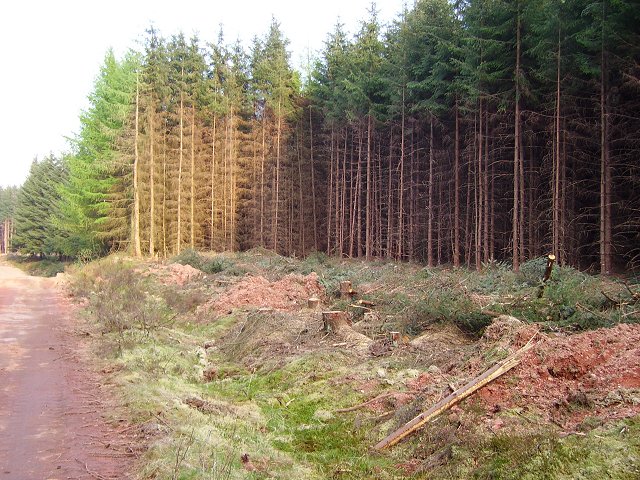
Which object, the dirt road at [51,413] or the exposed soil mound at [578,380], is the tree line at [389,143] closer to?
the exposed soil mound at [578,380]

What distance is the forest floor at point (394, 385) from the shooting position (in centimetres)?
482

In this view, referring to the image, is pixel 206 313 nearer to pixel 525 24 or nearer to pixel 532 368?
pixel 532 368

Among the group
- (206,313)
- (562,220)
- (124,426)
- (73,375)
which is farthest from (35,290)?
(562,220)

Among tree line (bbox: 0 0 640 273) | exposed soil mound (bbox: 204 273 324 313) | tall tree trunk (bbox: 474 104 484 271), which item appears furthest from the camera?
tall tree trunk (bbox: 474 104 484 271)

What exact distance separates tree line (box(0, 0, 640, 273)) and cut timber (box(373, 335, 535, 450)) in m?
12.9

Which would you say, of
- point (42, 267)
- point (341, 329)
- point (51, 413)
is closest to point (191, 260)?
point (341, 329)

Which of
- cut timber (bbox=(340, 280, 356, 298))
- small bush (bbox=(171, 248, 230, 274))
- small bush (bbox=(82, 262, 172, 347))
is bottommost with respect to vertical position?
small bush (bbox=(82, 262, 172, 347))

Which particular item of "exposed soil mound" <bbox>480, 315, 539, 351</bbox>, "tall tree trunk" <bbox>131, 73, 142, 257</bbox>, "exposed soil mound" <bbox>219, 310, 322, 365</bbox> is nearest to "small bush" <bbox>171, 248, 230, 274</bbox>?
"tall tree trunk" <bbox>131, 73, 142, 257</bbox>

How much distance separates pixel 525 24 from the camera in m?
20.9

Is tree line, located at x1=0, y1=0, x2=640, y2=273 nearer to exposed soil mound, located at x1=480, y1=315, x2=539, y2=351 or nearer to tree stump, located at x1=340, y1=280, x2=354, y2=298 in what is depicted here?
tree stump, located at x1=340, y1=280, x2=354, y2=298

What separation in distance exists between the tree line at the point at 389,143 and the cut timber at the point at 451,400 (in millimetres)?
12939

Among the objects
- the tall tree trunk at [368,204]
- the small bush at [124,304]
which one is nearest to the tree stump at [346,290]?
the small bush at [124,304]

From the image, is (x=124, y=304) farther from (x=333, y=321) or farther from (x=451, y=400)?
(x=451, y=400)

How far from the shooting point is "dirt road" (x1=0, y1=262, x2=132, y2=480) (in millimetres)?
5133
